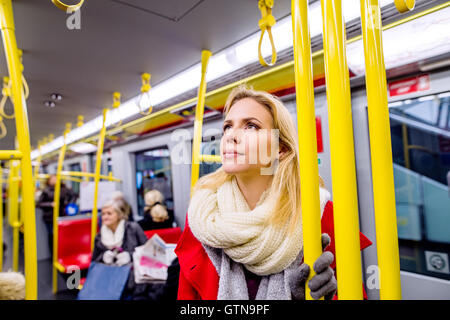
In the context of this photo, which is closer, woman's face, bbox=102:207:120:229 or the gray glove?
the gray glove

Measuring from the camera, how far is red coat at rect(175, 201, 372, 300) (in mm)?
833

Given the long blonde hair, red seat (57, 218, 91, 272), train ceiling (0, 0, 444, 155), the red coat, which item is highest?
train ceiling (0, 0, 444, 155)

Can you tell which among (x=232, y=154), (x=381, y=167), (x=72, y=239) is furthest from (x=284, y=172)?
(x=72, y=239)

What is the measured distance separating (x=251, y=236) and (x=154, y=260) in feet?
2.71

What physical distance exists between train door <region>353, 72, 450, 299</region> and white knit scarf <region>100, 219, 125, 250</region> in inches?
61.3

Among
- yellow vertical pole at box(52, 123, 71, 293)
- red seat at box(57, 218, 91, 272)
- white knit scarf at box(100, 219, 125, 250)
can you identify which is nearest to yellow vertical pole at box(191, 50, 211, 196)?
white knit scarf at box(100, 219, 125, 250)

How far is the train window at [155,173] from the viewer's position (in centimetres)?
137

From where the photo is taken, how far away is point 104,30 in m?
1.08

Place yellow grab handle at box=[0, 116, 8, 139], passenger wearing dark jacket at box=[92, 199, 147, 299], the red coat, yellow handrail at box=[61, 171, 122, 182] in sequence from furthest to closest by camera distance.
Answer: yellow handrail at box=[61, 171, 122, 182], passenger wearing dark jacket at box=[92, 199, 147, 299], yellow grab handle at box=[0, 116, 8, 139], the red coat

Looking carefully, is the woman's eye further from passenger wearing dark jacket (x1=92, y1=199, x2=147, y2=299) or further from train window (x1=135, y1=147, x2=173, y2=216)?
passenger wearing dark jacket (x1=92, y1=199, x2=147, y2=299)

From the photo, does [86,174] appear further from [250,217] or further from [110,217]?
[250,217]

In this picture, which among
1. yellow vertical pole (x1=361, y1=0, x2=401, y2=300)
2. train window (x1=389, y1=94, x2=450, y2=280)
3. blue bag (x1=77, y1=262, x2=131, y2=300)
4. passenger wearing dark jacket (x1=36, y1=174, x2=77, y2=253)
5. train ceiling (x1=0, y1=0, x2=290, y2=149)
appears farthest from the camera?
passenger wearing dark jacket (x1=36, y1=174, x2=77, y2=253)

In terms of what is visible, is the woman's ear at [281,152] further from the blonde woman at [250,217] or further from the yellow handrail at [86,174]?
the yellow handrail at [86,174]
